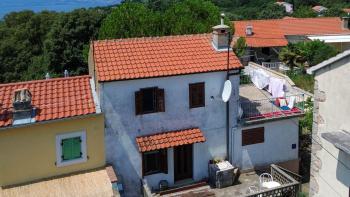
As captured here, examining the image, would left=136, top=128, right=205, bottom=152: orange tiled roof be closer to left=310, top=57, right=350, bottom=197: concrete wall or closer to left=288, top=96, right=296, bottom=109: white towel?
left=288, top=96, right=296, bottom=109: white towel

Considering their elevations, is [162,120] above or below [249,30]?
below

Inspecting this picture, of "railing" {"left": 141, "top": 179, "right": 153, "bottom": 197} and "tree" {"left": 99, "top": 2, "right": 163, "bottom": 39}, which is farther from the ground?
"tree" {"left": 99, "top": 2, "right": 163, "bottom": 39}

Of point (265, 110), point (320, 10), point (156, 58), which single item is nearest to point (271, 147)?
point (265, 110)

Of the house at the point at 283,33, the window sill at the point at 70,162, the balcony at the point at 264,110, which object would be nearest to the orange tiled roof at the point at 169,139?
the window sill at the point at 70,162

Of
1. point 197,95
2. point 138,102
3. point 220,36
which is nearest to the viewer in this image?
point 138,102

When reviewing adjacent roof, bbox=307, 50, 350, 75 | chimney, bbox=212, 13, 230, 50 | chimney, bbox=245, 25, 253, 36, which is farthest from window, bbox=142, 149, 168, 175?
chimney, bbox=245, 25, 253, 36

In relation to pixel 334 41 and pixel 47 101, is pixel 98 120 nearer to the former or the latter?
pixel 47 101

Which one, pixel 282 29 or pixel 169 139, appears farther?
pixel 282 29

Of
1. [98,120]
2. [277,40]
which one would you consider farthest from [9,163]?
[277,40]

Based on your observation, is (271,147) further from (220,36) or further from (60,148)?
(60,148)
